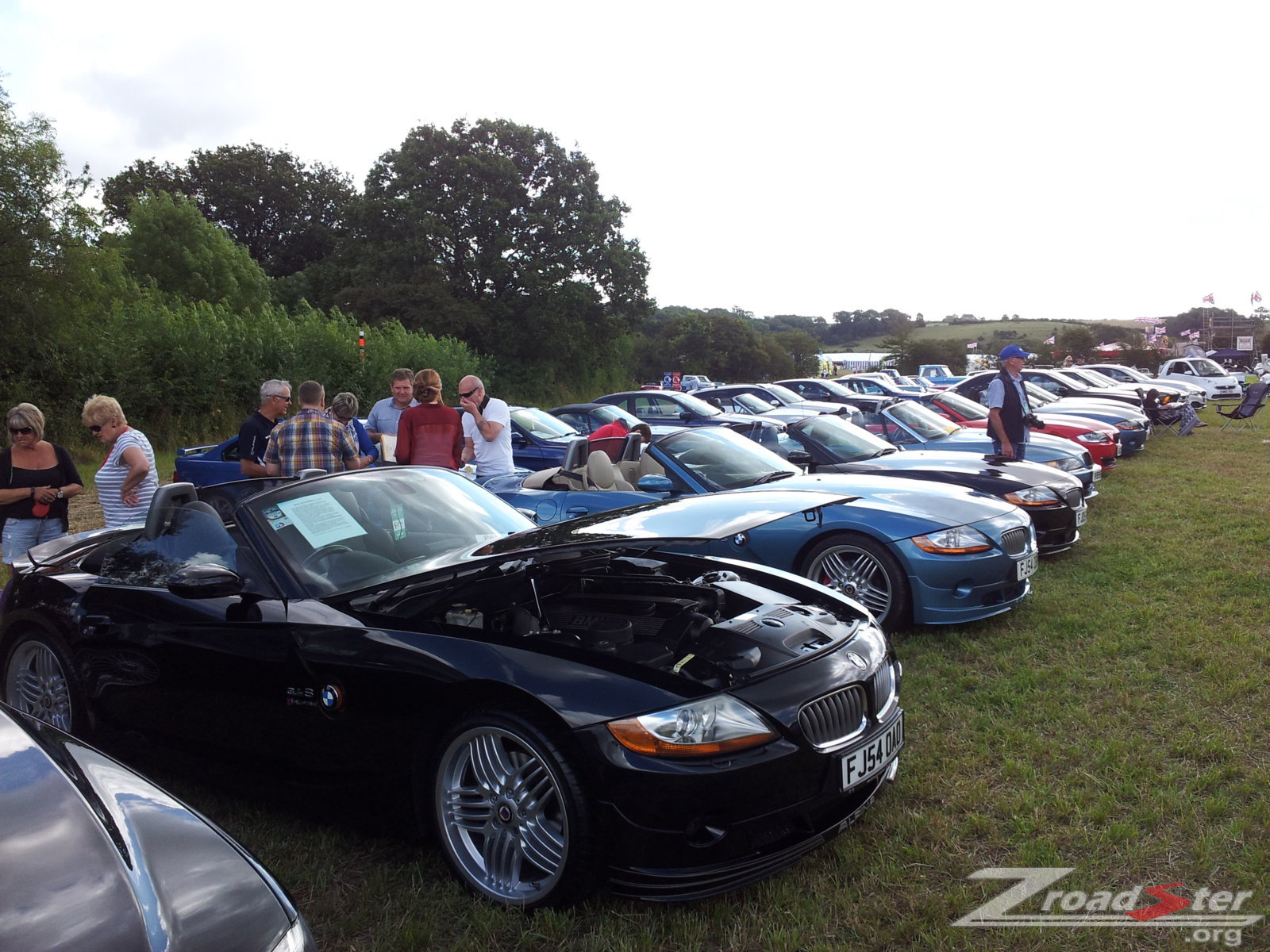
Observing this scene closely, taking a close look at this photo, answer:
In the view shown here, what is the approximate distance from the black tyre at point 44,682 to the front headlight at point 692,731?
258 cm

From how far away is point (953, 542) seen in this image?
5262 mm

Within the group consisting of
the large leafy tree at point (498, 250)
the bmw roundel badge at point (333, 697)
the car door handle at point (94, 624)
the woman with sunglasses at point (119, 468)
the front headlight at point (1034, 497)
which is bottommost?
the front headlight at point (1034, 497)

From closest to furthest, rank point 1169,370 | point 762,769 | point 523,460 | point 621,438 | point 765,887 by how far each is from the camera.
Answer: point 762,769, point 765,887, point 621,438, point 523,460, point 1169,370

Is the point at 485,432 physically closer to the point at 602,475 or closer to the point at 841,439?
the point at 602,475

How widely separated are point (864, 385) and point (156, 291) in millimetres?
20616

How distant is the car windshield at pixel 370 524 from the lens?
3.40 metres

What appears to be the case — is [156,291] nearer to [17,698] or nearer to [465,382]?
[465,382]

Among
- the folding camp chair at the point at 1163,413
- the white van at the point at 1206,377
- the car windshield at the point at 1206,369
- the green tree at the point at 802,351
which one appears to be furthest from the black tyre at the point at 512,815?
the green tree at the point at 802,351

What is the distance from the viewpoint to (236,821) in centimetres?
339

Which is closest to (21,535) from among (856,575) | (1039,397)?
(856,575)

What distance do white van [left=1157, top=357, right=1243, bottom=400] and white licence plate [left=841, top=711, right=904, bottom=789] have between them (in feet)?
106

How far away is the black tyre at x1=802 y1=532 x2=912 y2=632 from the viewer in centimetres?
529

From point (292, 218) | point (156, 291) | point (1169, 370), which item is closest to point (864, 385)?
point (1169, 370)

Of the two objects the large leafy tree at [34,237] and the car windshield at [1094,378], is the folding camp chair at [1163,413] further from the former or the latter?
the large leafy tree at [34,237]
